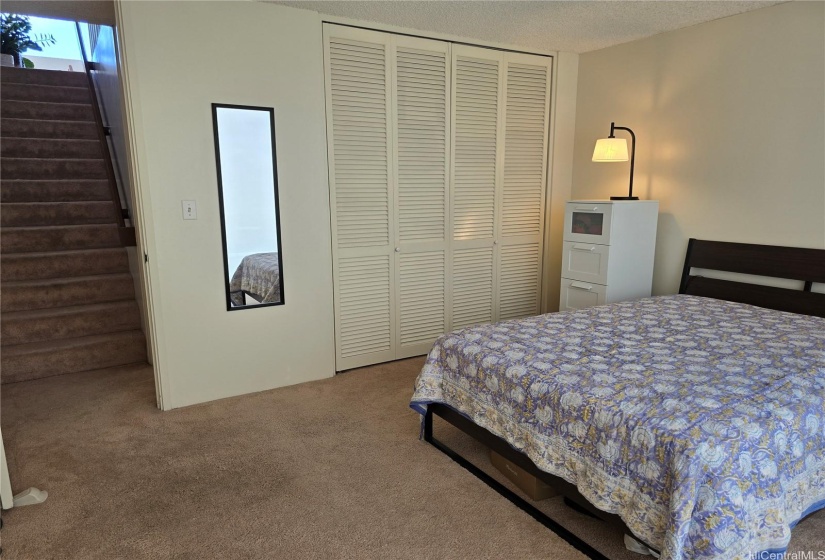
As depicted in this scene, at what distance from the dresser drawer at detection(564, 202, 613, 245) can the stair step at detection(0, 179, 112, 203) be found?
13.5 feet

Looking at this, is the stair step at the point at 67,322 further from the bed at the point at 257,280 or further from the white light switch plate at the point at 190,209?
the white light switch plate at the point at 190,209

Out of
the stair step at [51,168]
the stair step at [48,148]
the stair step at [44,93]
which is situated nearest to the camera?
the stair step at [51,168]

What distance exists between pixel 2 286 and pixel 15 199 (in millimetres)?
1070

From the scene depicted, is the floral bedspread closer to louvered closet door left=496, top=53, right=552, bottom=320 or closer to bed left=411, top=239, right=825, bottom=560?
bed left=411, top=239, right=825, bottom=560

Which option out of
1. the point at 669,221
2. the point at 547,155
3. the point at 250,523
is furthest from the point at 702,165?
the point at 250,523

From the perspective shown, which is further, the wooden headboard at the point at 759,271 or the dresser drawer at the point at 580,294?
the dresser drawer at the point at 580,294

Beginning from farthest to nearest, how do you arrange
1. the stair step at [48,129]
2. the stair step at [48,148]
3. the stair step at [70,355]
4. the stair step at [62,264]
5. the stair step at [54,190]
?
1. the stair step at [48,129]
2. the stair step at [48,148]
3. the stair step at [54,190]
4. the stair step at [62,264]
5. the stair step at [70,355]

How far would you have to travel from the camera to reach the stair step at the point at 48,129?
4957 millimetres

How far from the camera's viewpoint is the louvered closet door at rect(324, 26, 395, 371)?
3.40 metres

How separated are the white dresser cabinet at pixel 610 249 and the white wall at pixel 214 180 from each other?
5.92 feet

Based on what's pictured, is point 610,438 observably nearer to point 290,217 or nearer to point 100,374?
point 290,217

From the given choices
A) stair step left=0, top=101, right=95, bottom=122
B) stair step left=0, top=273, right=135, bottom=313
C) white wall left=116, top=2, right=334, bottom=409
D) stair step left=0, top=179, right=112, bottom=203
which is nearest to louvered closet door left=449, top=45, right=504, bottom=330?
white wall left=116, top=2, right=334, bottom=409

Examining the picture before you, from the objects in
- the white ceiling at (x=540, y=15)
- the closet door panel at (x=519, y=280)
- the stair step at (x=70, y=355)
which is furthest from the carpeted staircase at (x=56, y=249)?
the closet door panel at (x=519, y=280)

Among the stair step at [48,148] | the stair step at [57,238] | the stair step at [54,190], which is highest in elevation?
the stair step at [48,148]
